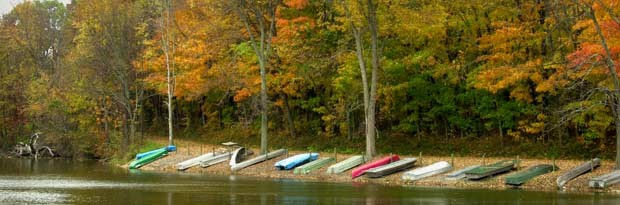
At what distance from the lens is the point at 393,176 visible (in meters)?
33.2

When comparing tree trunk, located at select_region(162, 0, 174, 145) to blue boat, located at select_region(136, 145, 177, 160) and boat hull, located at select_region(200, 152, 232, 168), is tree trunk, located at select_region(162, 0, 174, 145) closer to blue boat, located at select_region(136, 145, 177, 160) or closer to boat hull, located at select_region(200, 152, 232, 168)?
blue boat, located at select_region(136, 145, 177, 160)

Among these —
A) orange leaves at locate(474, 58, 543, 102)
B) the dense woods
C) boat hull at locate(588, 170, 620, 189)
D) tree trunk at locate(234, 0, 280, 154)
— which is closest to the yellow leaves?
the dense woods

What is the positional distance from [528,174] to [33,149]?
1603 inches

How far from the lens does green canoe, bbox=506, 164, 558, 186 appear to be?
29125 mm

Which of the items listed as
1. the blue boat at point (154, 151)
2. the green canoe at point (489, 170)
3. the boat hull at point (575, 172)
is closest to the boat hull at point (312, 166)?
the green canoe at point (489, 170)

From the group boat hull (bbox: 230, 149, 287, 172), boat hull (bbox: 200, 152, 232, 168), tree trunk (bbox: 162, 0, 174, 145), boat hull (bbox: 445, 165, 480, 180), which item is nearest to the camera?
boat hull (bbox: 445, 165, 480, 180)

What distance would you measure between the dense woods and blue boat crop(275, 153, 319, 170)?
3.26m

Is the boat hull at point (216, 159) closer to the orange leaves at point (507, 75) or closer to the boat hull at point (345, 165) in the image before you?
the boat hull at point (345, 165)

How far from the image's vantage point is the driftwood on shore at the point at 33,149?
57.2 meters

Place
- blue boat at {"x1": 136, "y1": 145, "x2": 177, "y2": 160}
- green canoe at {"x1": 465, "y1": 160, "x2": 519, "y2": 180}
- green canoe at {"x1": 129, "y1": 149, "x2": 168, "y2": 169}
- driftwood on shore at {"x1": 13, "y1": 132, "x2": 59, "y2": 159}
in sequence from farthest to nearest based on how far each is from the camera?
driftwood on shore at {"x1": 13, "y1": 132, "x2": 59, "y2": 159} → blue boat at {"x1": 136, "y1": 145, "x2": 177, "y2": 160} → green canoe at {"x1": 129, "y1": 149, "x2": 168, "y2": 169} → green canoe at {"x1": 465, "y1": 160, "x2": 519, "y2": 180}

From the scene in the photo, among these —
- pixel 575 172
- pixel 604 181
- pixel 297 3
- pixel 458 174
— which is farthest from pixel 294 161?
pixel 604 181

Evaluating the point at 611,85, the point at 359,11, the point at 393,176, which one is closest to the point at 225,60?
the point at 359,11

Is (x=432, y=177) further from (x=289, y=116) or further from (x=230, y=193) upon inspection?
(x=289, y=116)

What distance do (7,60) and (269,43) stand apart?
34.3 m
